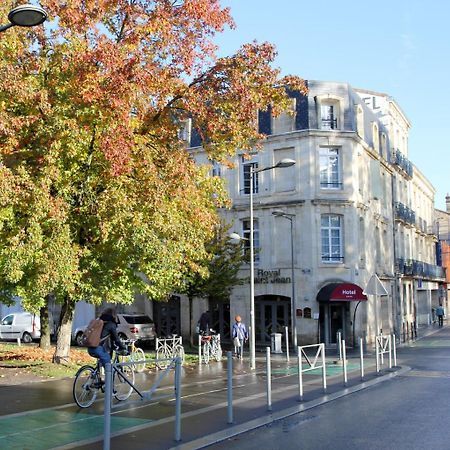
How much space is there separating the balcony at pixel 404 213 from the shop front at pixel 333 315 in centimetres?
1145

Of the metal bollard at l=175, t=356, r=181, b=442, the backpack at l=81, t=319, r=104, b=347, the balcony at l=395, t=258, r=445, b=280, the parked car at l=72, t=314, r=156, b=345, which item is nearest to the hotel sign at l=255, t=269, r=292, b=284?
the parked car at l=72, t=314, r=156, b=345

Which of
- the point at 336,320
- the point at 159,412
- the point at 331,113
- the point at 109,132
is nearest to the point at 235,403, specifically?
the point at 159,412

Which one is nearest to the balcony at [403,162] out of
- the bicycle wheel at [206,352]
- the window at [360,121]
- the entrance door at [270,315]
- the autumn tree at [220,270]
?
the window at [360,121]

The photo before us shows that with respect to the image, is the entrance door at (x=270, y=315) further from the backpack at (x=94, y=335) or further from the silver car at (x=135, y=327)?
the backpack at (x=94, y=335)

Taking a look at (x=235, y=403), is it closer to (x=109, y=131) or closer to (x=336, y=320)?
(x=109, y=131)

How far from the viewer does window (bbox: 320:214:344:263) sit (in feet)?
101

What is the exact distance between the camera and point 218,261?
1120 inches

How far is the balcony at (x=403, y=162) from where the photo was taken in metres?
41.1

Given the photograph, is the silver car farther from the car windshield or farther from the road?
the road

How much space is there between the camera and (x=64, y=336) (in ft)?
58.7

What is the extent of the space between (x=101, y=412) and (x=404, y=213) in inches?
1394

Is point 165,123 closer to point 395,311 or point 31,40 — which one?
point 31,40

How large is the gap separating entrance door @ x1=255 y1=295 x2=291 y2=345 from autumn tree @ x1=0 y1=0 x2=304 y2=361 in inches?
607

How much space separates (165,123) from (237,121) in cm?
221
